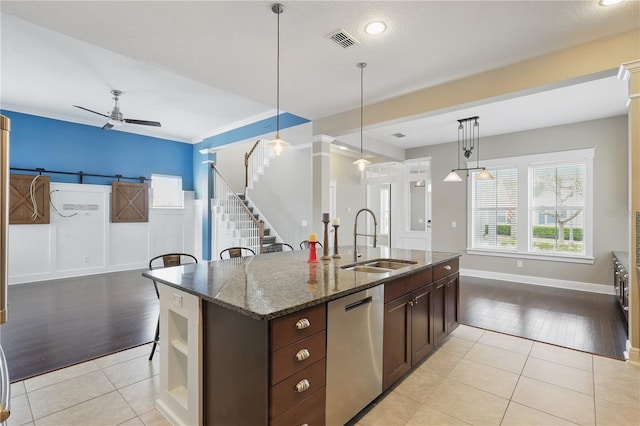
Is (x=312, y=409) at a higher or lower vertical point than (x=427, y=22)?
lower

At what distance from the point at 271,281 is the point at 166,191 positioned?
6999 mm

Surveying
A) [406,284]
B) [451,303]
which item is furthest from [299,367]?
[451,303]

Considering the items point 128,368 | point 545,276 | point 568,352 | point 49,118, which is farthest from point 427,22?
point 49,118

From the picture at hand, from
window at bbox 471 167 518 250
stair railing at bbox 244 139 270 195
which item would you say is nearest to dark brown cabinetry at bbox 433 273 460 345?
window at bbox 471 167 518 250

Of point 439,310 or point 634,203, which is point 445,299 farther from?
point 634,203

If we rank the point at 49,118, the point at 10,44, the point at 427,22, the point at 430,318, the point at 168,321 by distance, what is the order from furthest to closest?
the point at 49,118 < the point at 10,44 < the point at 430,318 < the point at 427,22 < the point at 168,321

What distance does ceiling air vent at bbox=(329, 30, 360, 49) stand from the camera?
9.23 ft

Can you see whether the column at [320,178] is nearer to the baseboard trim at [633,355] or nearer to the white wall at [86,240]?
the baseboard trim at [633,355]

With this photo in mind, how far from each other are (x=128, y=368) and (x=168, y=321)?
1.10 m

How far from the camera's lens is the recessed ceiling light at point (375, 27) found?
105 inches

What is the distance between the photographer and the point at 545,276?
19.3 ft

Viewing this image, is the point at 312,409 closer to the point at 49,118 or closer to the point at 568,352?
the point at 568,352

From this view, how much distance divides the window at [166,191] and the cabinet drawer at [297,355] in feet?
23.8

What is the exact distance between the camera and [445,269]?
3.17 meters
